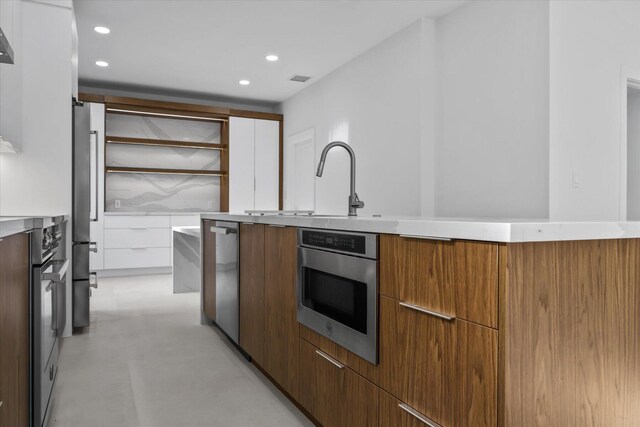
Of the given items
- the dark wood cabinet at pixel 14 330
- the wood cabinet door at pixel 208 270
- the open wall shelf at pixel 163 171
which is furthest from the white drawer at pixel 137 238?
the dark wood cabinet at pixel 14 330

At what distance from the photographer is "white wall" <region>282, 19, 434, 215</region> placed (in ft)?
13.7

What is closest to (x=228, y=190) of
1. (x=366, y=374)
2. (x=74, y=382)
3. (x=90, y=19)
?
(x=90, y=19)

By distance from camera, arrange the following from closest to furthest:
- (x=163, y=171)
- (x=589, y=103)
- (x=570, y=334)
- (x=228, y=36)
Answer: (x=570, y=334) → (x=589, y=103) → (x=228, y=36) → (x=163, y=171)

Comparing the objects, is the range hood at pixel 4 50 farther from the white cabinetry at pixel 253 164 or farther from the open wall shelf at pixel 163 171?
the white cabinetry at pixel 253 164

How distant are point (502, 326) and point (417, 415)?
0.40 m

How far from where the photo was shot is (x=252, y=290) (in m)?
2.50

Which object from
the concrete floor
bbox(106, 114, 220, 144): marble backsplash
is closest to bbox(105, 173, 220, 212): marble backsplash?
bbox(106, 114, 220, 144): marble backsplash

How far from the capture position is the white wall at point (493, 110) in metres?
3.23

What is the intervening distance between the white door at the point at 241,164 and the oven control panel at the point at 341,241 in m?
5.07

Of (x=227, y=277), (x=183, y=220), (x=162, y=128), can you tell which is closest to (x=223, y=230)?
(x=227, y=277)

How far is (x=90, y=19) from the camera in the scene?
4219 mm

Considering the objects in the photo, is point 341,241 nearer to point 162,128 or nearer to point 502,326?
point 502,326

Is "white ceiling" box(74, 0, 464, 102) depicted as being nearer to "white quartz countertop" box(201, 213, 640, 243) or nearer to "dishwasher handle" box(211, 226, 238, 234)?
"dishwasher handle" box(211, 226, 238, 234)

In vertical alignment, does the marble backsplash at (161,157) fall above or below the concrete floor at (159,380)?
above
